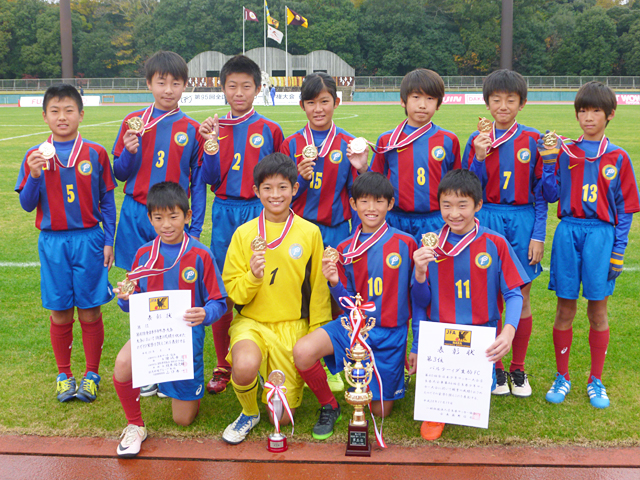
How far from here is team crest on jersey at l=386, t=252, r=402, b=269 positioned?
3.42 m

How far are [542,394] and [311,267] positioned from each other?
→ 1.71 meters

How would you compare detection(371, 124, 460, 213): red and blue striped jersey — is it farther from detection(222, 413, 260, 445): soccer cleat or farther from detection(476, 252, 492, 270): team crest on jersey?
detection(222, 413, 260, 445): soccer cleat

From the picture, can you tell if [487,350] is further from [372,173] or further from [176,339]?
[176,339]

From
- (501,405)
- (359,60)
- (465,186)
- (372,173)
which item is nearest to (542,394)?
(501,405)

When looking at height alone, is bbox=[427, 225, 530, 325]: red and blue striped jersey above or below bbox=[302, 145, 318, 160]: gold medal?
below

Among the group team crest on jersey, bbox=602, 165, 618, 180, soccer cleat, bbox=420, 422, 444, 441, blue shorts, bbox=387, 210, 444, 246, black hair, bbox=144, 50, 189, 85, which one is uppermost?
black hair, bbox=144, 50, 189, 85

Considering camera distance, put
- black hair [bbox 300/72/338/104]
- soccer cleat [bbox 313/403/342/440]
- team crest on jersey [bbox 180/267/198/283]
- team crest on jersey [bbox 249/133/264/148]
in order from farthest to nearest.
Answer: team crest on jersey [bbox 249/133/264/148], black hair [bbox 300/72/338/104], team crest on jersey [bbox 180/267/198/283], soccer cleat [bbox 313/403/342/440]

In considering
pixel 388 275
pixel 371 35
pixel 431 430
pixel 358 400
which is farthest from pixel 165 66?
pixel 371 35

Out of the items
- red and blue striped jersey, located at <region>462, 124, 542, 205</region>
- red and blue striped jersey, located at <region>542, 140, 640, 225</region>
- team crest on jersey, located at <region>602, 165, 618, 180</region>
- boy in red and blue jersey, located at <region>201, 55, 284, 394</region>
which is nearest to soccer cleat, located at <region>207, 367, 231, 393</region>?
boy in red and blue jersey, located at <region>201, 55, 284, 394</region>

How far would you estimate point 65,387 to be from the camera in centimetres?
374

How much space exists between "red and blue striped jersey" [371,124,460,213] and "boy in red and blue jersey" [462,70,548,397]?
6.8 inches

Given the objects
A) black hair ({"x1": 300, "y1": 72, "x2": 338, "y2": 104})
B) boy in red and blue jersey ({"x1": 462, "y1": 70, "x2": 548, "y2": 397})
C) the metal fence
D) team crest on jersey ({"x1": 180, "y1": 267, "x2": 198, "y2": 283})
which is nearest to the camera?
team crest on jersey ({"x1": 180, "y1": 267, "x2": 198, "y2": 283})

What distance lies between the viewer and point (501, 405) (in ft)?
11.9

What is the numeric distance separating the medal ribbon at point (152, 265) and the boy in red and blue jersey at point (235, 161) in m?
0.71
